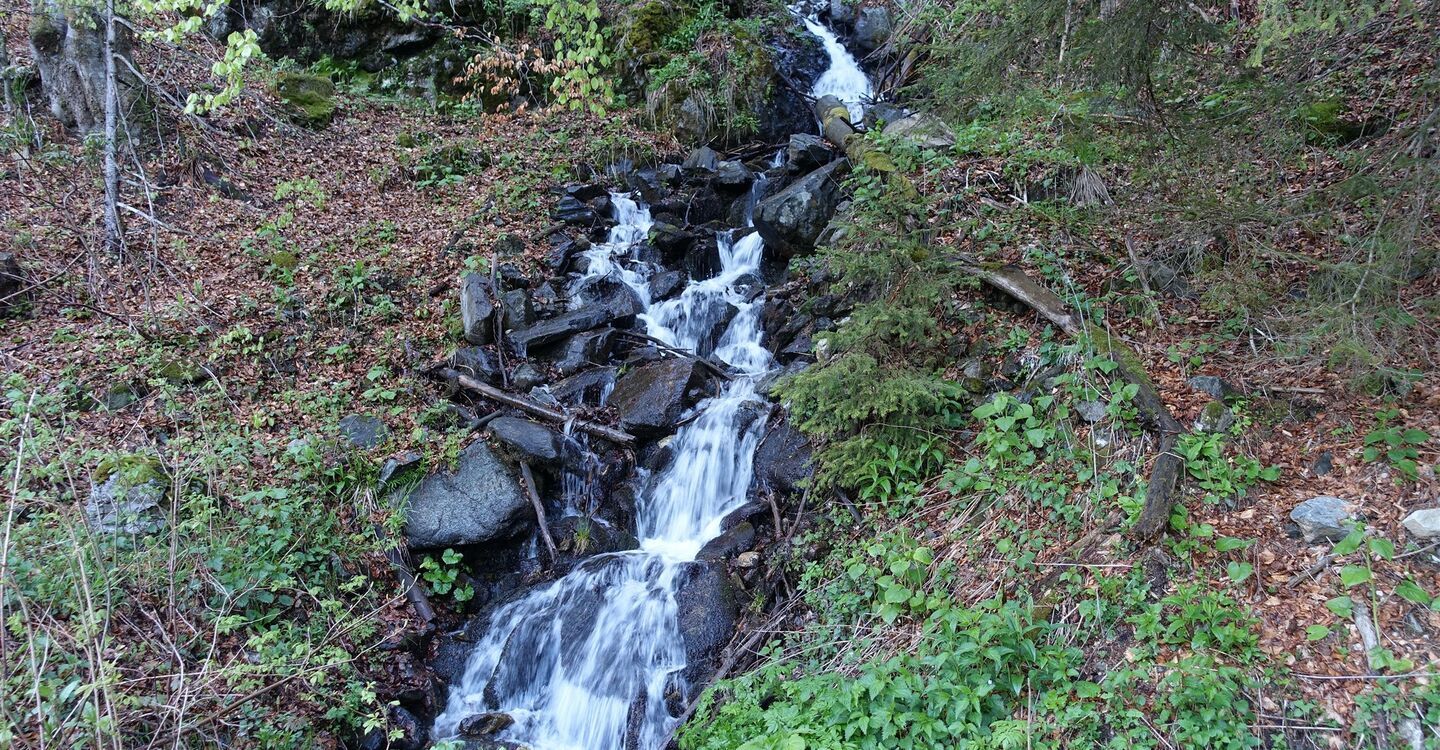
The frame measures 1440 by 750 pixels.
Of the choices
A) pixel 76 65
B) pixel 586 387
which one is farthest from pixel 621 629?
pixel 76 65

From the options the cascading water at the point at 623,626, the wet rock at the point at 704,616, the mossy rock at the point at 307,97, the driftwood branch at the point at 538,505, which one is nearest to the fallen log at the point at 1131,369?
the cascading water at the point at 623,626

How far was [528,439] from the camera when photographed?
7004 mm

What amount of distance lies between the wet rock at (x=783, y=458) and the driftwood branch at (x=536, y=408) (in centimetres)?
139

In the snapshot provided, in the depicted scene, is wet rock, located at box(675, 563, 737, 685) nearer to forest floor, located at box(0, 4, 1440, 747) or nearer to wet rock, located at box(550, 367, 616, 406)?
forest floor, located at box(0, 4, 1440, 747)

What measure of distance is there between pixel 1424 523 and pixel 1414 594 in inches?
18.3

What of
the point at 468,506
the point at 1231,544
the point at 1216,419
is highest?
the point at 1216,419

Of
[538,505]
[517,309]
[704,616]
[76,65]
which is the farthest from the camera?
[76,65]

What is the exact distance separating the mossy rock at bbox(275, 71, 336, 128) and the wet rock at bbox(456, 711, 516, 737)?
1062 cm

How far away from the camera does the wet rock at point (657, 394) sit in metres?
7.34

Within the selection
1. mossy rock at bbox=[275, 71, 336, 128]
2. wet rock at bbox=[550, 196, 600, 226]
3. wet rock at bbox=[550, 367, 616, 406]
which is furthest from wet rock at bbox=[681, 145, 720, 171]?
mossy rock at bbox=[275, 71, 336, 128]

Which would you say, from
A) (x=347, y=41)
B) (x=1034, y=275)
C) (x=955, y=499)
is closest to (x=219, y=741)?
(x=955, y=499)

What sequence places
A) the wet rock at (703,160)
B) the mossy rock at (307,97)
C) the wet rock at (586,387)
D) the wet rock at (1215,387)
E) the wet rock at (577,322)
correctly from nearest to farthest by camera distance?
1. the wet rock at (1215,387)
2. the wet rock at (586,387)
3. the wet rock at (577,322)
4. the wet rock at (703,160)
5. the mossy rock at (307,97)

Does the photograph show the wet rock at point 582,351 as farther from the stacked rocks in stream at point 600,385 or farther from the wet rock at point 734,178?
the wet rock at point 734,178

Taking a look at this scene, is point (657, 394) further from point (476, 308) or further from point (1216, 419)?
point (1216, 419)
